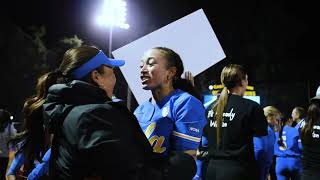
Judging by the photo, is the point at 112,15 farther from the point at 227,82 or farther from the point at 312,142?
the point at 227,82

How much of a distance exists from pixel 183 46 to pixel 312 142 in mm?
2612

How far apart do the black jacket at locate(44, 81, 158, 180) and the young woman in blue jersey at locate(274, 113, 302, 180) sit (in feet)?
21.2

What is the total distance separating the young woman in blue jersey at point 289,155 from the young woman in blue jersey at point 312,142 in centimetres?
273

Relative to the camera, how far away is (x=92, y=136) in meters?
2.03

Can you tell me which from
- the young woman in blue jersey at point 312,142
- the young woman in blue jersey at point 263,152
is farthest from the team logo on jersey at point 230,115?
the young woman in blue jersey at point 312,142

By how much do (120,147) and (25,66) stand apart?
25.6m

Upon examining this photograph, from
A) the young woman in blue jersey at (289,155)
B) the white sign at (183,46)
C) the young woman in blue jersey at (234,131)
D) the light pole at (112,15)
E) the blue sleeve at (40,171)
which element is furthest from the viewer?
the light pole at (112,15)

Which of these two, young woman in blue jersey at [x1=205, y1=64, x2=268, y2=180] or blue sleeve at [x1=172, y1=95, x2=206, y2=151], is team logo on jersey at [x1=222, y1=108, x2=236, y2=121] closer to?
young woman in blue jersey at [x1=205, y1=64, x2=268, y2=180]

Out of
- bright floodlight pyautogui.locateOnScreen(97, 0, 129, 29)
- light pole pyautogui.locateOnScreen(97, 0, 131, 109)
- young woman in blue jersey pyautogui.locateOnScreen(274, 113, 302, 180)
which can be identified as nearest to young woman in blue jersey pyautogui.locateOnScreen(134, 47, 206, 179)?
young woman in blue jersey pyautogui.locateOnScreen(274, 113, 302, 180)

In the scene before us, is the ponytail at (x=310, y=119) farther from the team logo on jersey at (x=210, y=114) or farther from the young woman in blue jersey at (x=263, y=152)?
the team logo on jersey at (x=210, y=114)

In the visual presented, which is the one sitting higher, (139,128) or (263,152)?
(139,128)

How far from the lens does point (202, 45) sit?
3.56 meters

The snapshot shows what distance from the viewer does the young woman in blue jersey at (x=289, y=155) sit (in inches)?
315

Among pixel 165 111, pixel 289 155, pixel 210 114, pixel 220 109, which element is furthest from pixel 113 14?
pixel 165 111
